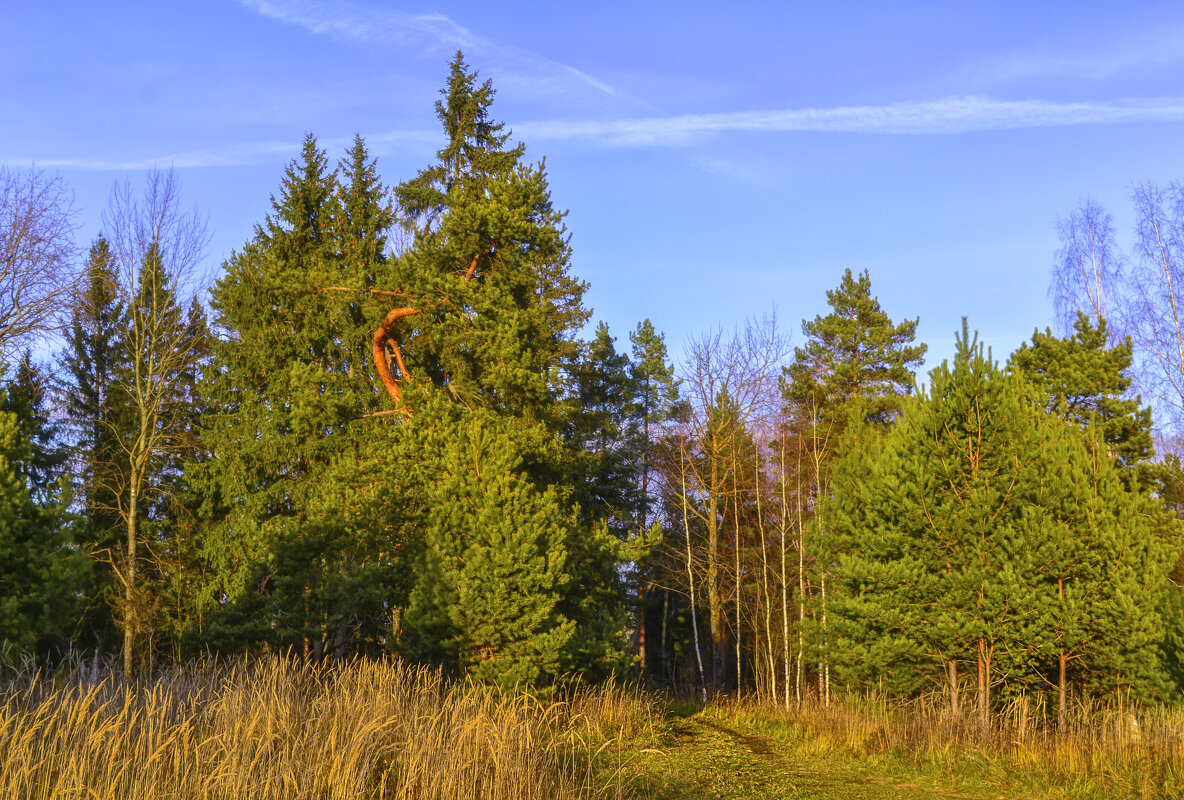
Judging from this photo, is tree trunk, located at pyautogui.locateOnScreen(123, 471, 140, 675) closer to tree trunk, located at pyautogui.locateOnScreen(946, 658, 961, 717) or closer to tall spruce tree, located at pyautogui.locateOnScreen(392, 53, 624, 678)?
tall spruce tree, located at pyautogui.locateOnScreen(392, 53, 624, 678)

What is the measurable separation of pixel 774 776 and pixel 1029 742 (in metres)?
2.92

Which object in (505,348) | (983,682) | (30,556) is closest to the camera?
(983,682)

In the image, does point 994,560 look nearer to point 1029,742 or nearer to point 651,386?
point 1029,742

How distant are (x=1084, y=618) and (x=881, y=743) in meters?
3.11

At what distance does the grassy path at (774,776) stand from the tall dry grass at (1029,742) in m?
0.31

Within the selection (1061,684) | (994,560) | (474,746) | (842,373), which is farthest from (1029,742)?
(842,373)

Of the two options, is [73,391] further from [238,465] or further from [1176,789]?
[1176,789]

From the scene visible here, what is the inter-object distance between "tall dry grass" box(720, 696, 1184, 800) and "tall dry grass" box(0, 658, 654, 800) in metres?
4.69

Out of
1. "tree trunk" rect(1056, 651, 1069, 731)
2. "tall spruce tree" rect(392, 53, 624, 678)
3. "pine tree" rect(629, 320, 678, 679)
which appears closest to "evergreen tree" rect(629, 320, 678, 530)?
"pine tree" rect(629, 320, 678, 679)

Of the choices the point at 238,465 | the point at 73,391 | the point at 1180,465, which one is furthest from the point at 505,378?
the point at 73,391

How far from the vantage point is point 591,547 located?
614 inches

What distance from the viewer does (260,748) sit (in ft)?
17.1

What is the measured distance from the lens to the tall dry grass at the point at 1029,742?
27.0 ft

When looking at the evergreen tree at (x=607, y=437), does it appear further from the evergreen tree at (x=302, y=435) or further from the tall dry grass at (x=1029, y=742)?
the tall dry grass at (x=1029, y=742)
